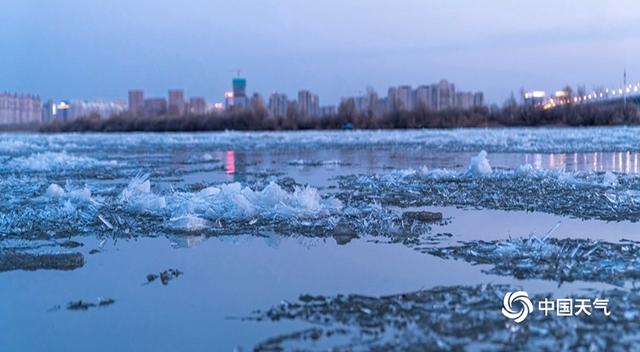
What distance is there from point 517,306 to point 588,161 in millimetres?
10305

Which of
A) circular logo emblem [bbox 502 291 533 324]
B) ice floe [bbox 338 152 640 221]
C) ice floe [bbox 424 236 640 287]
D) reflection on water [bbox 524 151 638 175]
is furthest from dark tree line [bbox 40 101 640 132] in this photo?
circular logo emblem [bbox 502 291 533 324]

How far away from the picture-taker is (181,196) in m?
6.91

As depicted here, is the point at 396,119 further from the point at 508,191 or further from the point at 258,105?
the point at 508,191

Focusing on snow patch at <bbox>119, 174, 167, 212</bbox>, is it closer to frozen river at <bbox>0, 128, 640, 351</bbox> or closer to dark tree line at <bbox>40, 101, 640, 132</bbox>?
frozen river at <bbox>0, 128, 640, 351</bbox>

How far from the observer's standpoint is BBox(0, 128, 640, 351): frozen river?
10.8 ft

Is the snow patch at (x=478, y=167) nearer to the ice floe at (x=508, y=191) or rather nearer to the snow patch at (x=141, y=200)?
the ice floe at (x=508, y=191)

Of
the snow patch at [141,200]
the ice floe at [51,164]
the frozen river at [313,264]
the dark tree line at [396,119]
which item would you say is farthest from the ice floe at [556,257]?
the dark tree line at [396,119]

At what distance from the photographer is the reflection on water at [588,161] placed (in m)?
11.2

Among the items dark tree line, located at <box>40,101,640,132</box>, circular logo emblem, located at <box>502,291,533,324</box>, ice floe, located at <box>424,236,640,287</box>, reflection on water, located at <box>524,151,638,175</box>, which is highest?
dark tree line, located at <box>40,101,640,132</box>

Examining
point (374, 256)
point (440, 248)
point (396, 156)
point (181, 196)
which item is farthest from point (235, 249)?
point (396, 156)

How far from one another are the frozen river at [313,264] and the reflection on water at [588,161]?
2287 mm

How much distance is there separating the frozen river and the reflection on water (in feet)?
7.50

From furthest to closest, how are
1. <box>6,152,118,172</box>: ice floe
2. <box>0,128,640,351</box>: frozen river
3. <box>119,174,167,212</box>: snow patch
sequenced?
<box>6,152,118,172</box>: ice floe → <box>119,174,167,212</box>: snow patch → <box>0,128,640,351</box>: frozen river

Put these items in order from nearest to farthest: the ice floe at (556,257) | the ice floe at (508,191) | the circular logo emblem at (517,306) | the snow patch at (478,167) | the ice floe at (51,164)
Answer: the circular logo emblem at (517,306) → the ice floe at (556,257) → the ice floe at (508,191) → the snow patch at (478,167) → the ice floe at (51,164)
